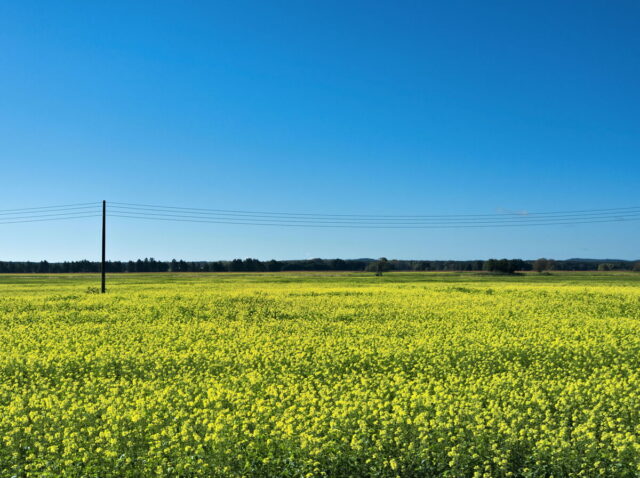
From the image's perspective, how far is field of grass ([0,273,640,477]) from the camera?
22.3ft

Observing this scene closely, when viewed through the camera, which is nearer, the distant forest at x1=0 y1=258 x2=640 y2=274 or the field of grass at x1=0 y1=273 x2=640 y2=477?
the field of grass at x1=0 y1=273 x2=640 y2=477

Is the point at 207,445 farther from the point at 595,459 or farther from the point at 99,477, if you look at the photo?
the point at 595,459

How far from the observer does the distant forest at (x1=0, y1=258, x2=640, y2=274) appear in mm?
106688

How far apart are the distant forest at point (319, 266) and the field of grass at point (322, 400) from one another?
286ft

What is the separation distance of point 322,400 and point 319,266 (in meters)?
120

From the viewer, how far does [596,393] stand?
30.7 feet

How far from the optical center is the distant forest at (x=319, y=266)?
106688mm

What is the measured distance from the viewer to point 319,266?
129125mm

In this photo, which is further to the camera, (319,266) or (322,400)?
(319,266)

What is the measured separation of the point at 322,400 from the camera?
871cm

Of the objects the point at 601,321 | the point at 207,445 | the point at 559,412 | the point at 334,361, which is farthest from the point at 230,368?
the point at 601,321

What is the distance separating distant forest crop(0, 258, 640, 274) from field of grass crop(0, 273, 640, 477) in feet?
286

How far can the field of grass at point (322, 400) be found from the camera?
6797 mm

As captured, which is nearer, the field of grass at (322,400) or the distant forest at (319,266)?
the field of grass at (322,400)
